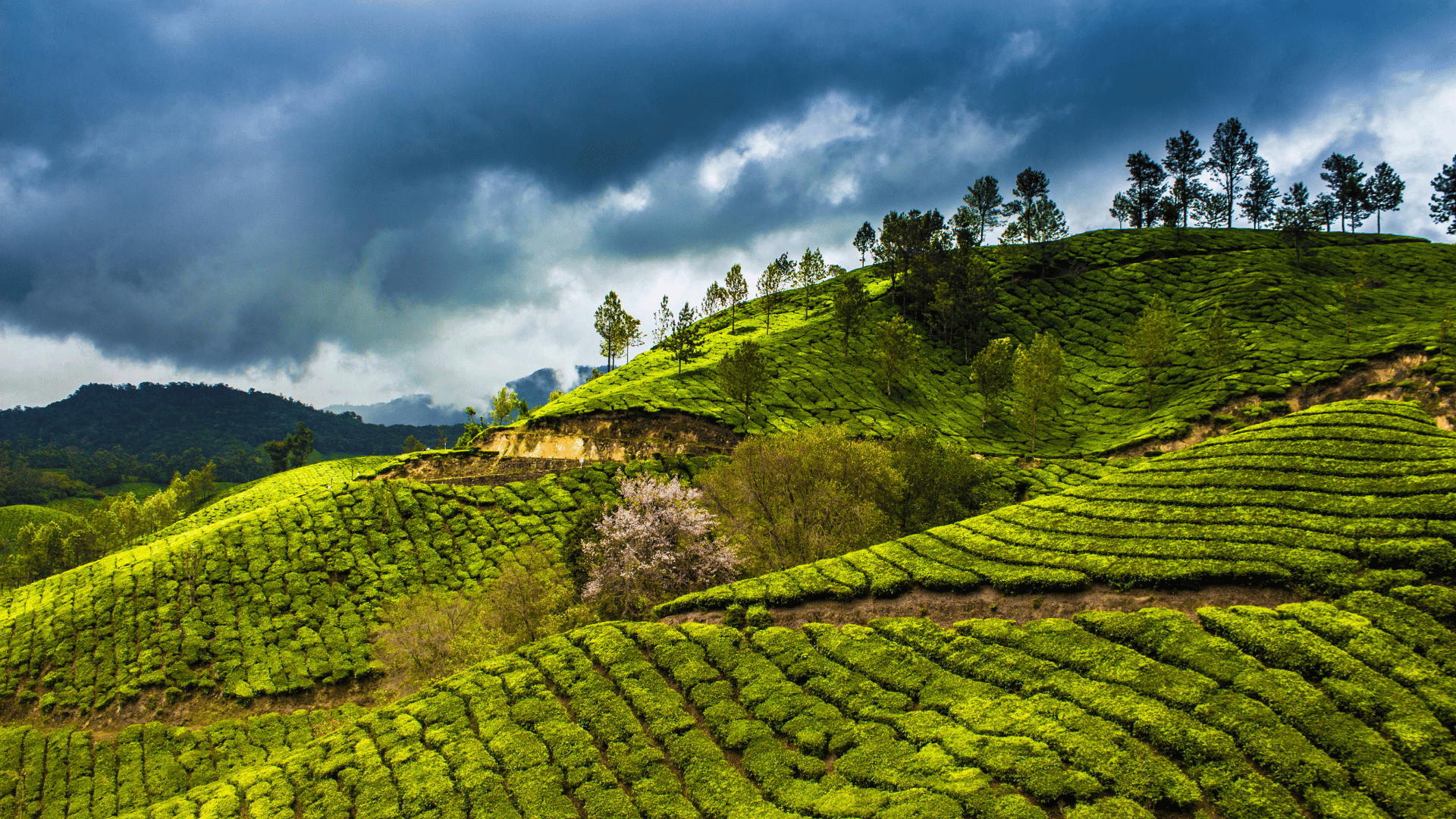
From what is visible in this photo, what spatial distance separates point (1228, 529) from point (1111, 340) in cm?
9121

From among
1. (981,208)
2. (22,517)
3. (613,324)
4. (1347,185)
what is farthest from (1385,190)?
(22,517)

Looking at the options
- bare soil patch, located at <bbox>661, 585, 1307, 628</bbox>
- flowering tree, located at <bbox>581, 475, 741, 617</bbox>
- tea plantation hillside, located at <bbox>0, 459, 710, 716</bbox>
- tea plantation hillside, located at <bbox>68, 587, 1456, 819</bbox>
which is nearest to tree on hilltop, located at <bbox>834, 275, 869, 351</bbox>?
tea plantation hillside, located at <bbox>0, 459, 710, 716</bbox>

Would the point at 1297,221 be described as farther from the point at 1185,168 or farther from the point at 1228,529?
the point at 1228,529

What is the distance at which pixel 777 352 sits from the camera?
95062 millimetres

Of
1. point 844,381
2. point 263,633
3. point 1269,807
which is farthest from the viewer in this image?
point 844,381

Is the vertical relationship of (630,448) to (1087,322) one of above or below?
below

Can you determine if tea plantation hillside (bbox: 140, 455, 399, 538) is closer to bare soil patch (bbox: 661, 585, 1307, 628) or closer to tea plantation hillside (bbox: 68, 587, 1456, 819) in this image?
tea plantation hillside (bbox: 68, 587, 1456, 819)

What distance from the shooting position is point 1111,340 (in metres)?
101

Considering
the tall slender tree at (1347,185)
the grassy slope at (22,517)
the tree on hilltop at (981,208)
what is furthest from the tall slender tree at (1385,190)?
the grassy slope at (22,517)

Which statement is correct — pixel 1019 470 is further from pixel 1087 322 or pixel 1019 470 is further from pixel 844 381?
pixel 1087 322

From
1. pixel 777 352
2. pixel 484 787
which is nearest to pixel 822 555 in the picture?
pixel 484 787

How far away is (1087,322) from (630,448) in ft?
294

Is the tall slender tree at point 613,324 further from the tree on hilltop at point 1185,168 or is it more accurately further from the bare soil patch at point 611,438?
the tree on hilltop at point 1185,168

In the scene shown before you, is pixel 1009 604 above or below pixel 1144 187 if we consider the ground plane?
below
